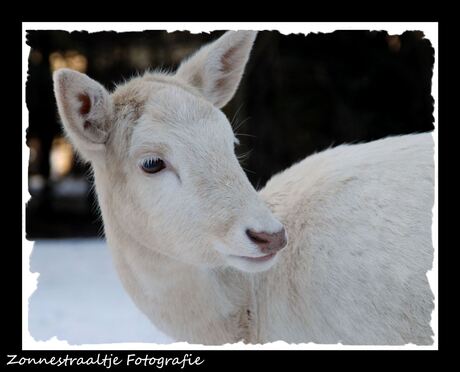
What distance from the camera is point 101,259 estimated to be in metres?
10.5

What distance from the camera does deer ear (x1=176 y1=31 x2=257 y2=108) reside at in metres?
3.46

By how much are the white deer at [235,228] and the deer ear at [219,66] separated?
39 mm

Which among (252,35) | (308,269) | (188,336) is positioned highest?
(252,35)

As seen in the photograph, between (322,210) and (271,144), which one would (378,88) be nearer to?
(271,144)

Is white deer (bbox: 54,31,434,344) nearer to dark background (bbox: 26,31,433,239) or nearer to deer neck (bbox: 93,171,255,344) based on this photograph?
deer neck (bbox: 93,171,255,344)

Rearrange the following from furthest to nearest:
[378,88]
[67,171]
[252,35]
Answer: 1. [67,171]
2. [378,88]
3. [252,35]

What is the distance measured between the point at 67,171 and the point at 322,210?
1165cm

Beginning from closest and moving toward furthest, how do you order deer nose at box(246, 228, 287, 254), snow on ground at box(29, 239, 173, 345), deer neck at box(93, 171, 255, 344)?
deer nose at box(246, 228, 287, 254) < deer neck at box(93, 171, 255, 344) < snow on ground at box(29, 239, 173, 345)

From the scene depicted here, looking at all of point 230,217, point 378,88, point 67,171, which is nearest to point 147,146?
point 230,217

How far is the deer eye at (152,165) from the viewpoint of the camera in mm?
2998

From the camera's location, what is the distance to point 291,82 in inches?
419

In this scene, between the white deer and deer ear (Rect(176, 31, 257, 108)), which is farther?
deer ear (Rect(176, 31, 257, 108))

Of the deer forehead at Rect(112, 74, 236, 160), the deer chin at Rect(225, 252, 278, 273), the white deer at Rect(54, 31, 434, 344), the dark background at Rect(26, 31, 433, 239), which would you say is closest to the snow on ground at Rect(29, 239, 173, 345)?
the dark background at Rect(26, 31, 433, 239)

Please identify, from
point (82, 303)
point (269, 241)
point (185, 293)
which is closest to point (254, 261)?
point (269, 241)
